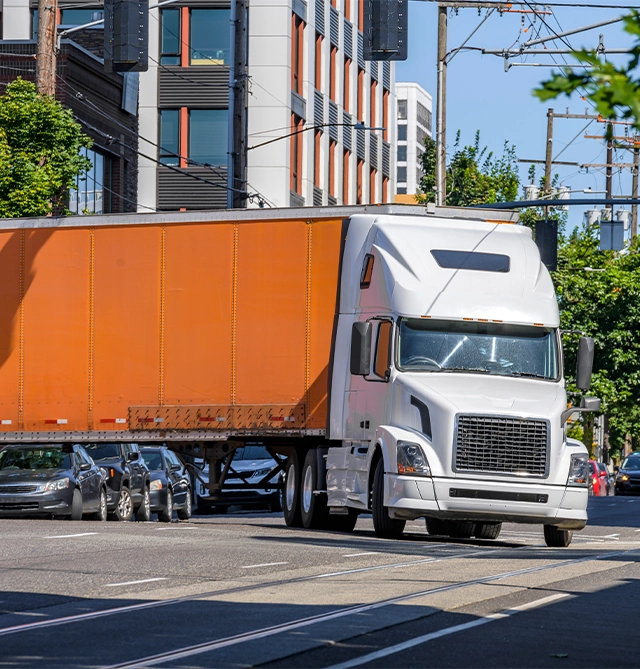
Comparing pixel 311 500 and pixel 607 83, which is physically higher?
pixel 607 83

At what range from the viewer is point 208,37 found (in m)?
52.6

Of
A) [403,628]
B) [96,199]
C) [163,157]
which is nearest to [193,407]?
[403,628]

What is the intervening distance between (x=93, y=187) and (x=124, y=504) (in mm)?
16821

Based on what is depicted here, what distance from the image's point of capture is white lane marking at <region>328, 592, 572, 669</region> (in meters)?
8.73

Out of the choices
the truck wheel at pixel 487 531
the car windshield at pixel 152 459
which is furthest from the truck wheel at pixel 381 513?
the car windshield at pixel 152 459

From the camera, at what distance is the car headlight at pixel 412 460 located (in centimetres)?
1889

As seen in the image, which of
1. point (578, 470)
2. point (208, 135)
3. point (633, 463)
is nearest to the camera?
point (578, 470)

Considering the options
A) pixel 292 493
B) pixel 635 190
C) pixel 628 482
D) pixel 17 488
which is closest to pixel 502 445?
pixel 292 493

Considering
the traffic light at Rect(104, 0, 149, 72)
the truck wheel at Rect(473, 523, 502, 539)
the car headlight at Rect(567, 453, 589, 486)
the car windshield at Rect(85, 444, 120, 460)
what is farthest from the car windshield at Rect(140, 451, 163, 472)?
the car headlight at Rect(567, 453, 589, 486)

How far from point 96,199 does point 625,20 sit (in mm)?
39731

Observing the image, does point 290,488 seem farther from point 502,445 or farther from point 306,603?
point 306,603

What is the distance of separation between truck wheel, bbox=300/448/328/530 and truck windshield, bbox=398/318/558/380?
310 cm

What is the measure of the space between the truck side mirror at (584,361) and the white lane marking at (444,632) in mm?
7531

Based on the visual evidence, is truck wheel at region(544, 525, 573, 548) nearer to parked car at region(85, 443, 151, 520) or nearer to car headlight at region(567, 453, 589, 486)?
car headlight at region(567, 453, 589, 486)
